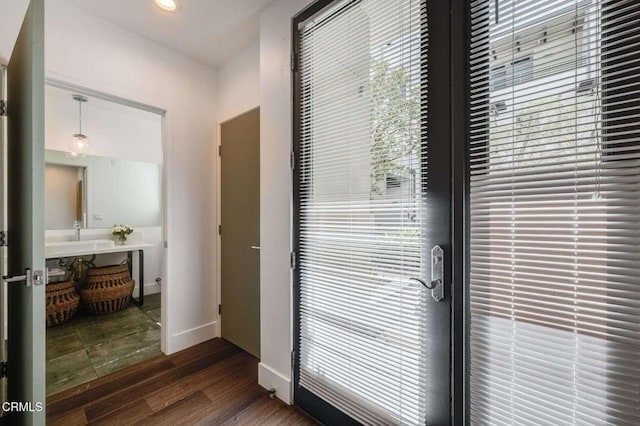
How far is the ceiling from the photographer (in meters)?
1.97

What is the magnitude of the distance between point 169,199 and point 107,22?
1.48m

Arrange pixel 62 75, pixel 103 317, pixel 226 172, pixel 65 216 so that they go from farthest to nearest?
pixel 65 216, pixel 103 317, pixel 226 172, pixel 62 75

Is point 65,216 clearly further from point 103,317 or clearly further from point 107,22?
point 107,22

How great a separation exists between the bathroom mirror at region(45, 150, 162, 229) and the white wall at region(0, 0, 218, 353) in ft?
6.99

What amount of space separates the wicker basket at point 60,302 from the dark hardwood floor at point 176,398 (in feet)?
4.95

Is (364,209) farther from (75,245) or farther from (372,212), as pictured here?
(75,245)

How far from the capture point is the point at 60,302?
302cm

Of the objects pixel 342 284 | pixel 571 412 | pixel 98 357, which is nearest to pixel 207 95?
pixel 342 284

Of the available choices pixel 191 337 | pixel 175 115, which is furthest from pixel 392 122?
pixel 191 337

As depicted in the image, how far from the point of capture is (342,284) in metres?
1.53

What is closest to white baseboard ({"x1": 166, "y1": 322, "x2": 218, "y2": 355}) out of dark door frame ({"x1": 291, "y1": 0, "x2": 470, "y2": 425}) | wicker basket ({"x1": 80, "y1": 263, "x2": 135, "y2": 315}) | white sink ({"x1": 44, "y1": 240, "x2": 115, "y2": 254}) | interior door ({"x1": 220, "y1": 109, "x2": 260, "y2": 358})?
interior door ({"x1": 220, "y1": 109, "x2": 260, "y2": 358})

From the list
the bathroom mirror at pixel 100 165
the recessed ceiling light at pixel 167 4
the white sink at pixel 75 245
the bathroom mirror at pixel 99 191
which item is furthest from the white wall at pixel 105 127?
the recessed ceiling light at pixel 167 4

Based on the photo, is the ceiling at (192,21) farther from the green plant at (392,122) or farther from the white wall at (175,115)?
the green plant at (392,122)

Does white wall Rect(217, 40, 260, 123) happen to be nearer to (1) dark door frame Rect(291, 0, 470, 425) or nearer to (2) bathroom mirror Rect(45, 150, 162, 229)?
(1) dark door frame Rect(291, 0, 470, 425)
